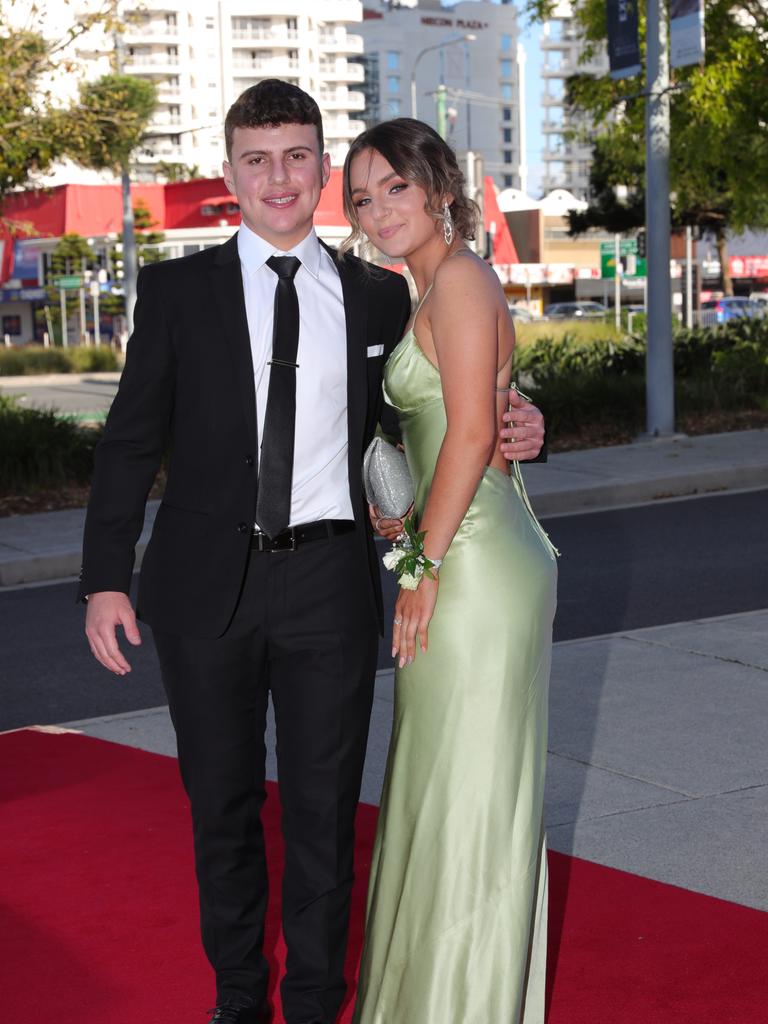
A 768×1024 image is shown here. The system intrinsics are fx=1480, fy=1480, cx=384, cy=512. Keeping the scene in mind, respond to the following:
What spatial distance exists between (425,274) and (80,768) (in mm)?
3226

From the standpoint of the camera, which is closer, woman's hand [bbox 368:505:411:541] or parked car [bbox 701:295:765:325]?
woman's hand [bbox 368:505:411:541]

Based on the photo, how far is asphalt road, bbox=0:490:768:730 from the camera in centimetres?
719

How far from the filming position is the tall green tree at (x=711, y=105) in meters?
18.0

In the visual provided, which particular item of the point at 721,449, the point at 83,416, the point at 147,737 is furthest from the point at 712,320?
the point at 147,737

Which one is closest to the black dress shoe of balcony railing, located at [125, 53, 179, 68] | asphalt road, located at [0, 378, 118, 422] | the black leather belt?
the black leather belt

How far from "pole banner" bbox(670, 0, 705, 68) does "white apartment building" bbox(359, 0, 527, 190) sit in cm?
12981

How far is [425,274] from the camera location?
321cm

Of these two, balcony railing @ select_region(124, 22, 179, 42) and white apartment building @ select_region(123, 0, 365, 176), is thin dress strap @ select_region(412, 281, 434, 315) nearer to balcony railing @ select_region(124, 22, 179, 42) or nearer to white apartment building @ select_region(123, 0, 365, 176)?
white apartment building @ select_region(123, 0, 365, 176)

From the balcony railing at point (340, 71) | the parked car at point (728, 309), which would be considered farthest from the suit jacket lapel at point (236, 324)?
the balcony railing at point (340, 71)

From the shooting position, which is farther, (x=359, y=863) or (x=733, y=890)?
(x=359, y=863)

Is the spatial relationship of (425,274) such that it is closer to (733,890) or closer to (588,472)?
(733,890)

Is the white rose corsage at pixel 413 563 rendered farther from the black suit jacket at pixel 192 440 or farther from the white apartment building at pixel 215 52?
the white apartment building at pixel 215 52

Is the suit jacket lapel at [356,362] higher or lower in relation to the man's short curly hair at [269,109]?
lower

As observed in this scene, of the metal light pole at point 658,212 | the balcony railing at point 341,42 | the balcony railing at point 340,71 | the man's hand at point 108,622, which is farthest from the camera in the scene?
the balcony railing at point 340,71
